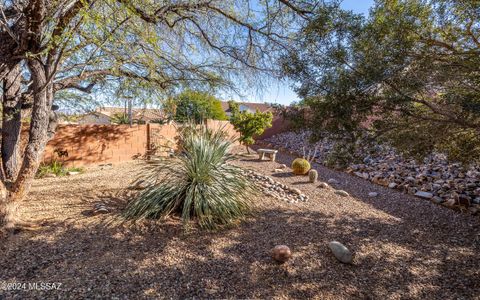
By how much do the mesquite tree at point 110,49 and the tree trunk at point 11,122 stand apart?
1 cm

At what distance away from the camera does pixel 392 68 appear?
6.82 ft

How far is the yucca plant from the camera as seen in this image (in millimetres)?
2912

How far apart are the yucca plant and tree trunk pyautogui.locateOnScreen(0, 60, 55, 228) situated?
1.04 m

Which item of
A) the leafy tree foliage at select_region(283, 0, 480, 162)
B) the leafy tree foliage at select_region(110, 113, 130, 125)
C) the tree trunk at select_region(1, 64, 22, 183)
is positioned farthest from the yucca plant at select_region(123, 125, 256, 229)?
the leafy tree foliage at select_region(110, 113, 130, 125)

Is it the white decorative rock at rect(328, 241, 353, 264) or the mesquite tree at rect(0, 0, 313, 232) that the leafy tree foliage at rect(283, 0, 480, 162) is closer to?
the mesquite tree at rect(0, 0, 313, 232)

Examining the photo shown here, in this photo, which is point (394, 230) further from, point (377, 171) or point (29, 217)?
point (29, 217)

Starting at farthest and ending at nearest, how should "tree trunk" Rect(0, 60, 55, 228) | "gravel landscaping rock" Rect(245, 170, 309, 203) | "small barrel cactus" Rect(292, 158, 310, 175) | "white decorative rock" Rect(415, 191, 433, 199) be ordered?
1. "small barrel cactus" Rect(292, 158, 310, 175)
2. "white decorative rock" Rect(415, 191, 433, 199)
3. "gravel landscaping rock" Rect(245, 170, 309, 203)
4. "tree trunk" Rect(0, 60, 55, 228)

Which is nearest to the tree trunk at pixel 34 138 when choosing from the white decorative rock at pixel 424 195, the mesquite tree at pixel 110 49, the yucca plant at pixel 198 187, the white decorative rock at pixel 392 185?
the mesquite tree at pixel 110 49

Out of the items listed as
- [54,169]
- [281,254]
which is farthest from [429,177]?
[54,169]

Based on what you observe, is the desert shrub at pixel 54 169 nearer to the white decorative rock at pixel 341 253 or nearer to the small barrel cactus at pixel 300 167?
the small barrel cactus at pixel 300 167

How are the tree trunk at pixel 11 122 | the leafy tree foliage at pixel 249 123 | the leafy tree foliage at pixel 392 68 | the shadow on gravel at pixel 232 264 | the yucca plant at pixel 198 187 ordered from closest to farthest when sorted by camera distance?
the shadow on gravel at pixel 232 264 → the leafy tree foliage at pixel 392 68 → the yucca plant at pixel 198 187 → the tree trunk at pixel 11 122 → the leafy tree foliage at pixel 249 123

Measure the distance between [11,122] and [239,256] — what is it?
352 cm

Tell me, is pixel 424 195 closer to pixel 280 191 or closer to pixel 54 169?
pixel 280 191

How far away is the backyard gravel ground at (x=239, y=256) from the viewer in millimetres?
1872
